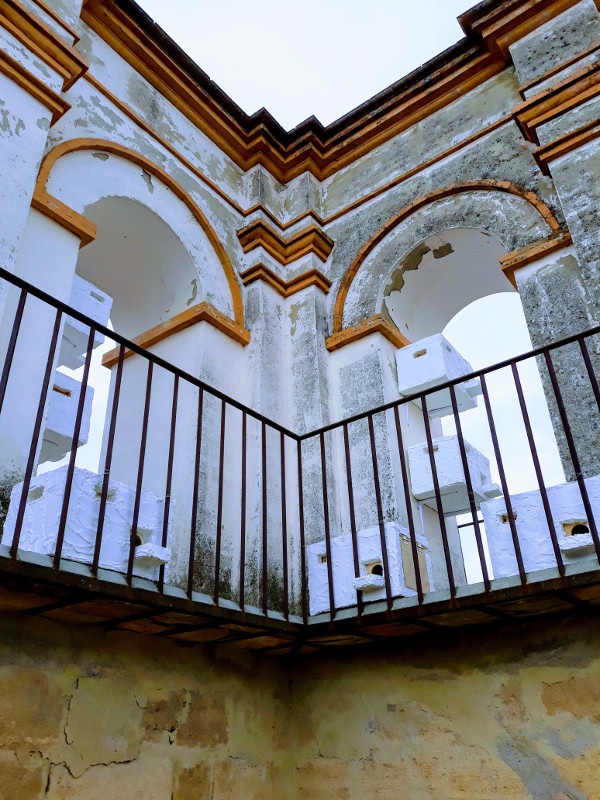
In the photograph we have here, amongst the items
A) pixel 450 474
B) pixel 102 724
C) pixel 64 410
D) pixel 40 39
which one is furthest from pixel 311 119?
pixel 102 724

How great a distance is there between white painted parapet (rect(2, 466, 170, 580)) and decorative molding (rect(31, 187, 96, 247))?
213cm

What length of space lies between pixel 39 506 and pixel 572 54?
18.4ft

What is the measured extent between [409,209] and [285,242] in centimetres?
137

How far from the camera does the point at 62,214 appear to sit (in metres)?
4.94

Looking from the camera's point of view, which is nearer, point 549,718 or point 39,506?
point 39,506

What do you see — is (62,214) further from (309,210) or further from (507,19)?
(507,19)

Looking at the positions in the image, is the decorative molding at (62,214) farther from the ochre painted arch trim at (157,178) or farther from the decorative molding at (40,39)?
the decorative molding at (40,39)

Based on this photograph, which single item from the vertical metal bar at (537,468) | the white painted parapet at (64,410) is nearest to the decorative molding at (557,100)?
the vertical metal bar at (537,468)

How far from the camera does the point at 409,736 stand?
4.27 m

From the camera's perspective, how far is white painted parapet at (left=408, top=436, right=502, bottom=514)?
5.32 m

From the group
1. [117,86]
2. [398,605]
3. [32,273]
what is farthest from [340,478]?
[117,86]

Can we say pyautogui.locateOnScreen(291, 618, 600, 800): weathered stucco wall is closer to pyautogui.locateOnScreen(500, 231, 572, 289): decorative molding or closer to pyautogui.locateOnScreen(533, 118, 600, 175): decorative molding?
pyautogui.locateOnScreen(500, 231, 572, 289): decorative molding

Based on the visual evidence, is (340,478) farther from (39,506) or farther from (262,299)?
(39,506)

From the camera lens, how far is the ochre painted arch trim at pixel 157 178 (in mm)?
5211
